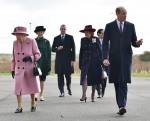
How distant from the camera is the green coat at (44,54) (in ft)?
55.7

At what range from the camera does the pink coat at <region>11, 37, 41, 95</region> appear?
13.2m

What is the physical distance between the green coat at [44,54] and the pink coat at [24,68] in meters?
3.61

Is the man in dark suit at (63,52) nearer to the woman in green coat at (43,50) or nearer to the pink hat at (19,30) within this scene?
the woman in green coat at (43,50)

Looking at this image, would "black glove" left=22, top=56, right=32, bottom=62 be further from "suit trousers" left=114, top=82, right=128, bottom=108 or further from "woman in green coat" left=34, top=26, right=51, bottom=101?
"woman in green coat" left=34, top=26, right=51, bottom=101

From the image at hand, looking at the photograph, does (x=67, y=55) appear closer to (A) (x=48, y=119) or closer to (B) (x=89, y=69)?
(B) (x=89, y=69)

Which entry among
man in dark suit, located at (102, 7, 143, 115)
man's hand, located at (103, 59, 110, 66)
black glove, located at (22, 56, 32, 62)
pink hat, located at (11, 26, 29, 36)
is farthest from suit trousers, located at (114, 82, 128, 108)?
pink hat, located at (11, 26, 29, 36)

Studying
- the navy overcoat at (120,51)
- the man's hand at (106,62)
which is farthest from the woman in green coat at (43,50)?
the man's hand at (106,62)

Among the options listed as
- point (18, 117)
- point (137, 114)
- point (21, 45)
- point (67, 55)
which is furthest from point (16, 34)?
point (67, 55)

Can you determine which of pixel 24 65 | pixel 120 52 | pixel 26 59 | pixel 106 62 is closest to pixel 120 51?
pixel 120 52

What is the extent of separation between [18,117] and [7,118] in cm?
25

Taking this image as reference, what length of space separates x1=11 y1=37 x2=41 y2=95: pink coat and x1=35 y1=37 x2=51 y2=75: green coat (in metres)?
3.61

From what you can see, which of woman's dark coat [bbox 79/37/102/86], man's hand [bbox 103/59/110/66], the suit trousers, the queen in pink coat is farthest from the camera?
woman's dark coat [bbox 79/37/102/86]

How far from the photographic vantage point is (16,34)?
1312 cm

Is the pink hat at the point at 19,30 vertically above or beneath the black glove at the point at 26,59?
above
